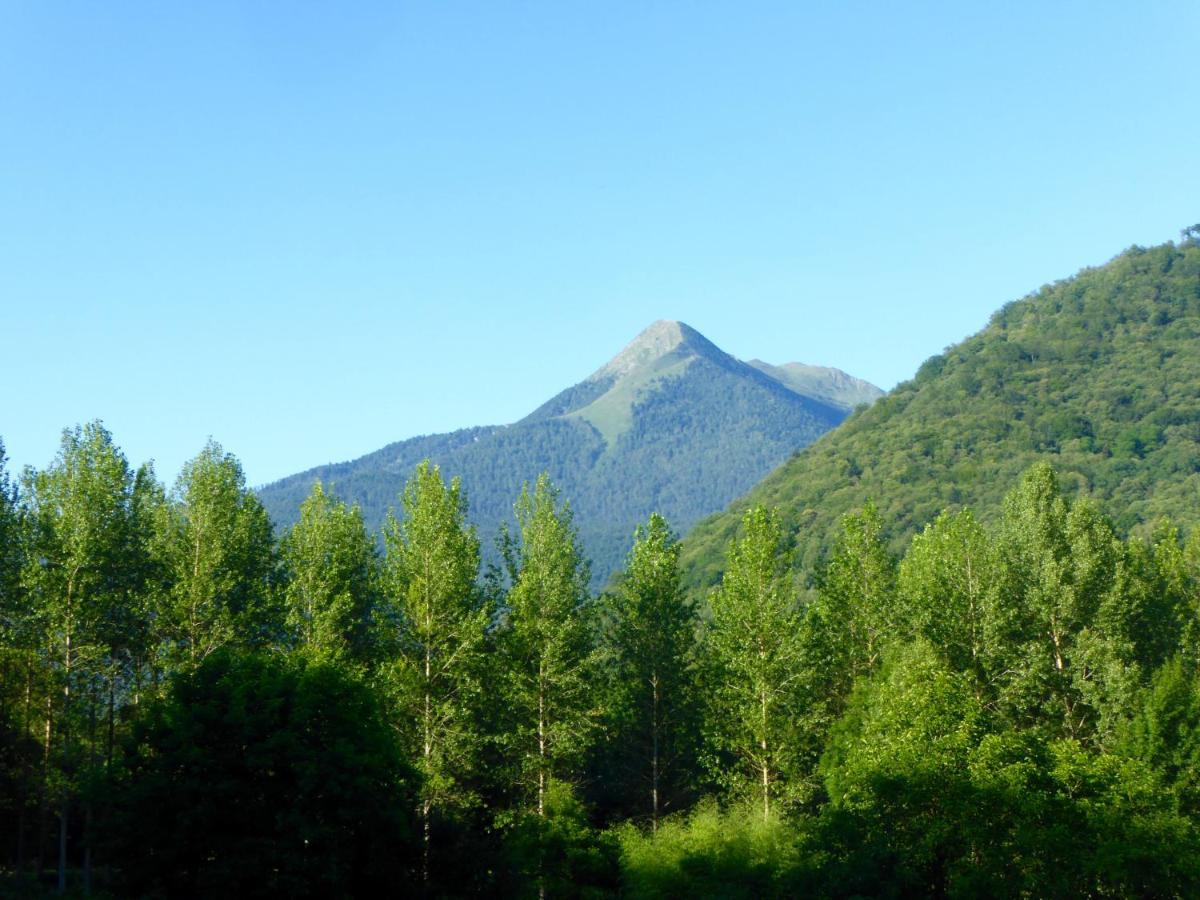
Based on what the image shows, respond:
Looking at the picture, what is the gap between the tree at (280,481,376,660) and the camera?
49344 millimetres

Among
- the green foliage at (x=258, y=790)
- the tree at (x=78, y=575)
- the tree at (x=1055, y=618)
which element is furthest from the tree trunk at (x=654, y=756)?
the tree at (x=78, y=575)

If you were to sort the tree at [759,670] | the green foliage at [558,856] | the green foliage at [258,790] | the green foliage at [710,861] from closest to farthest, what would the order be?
the green foliage at [258,790], the green foliage at [710,861], the green foliage at [558,856], the tree at [759,670]

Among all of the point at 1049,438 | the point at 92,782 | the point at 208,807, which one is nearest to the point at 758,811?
the point at 208,807

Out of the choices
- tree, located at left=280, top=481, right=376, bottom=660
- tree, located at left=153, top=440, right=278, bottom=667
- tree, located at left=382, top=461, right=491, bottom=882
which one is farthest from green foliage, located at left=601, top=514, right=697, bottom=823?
tree, located at left=153, top=440, right=278, bottom=667

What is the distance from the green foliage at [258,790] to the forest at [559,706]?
0.11 m

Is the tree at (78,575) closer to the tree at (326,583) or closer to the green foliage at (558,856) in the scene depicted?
the tree at (326,583)

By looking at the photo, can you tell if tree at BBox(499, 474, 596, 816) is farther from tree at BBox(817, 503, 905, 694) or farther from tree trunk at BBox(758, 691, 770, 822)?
tree at BBox(817, 503, 905, 694)

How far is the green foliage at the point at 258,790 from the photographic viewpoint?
36.8 meters

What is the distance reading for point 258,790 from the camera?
38.2 metres

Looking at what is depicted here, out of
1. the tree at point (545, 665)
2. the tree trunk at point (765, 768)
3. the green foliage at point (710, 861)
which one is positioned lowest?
the green foliage at point (710, 861)

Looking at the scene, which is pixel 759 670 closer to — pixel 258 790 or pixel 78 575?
pixel 258 790

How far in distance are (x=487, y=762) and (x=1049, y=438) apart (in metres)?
163

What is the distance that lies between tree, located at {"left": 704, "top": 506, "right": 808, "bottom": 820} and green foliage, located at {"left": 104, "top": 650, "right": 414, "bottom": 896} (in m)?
18.4

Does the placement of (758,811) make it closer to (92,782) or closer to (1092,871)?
(1092,871)
